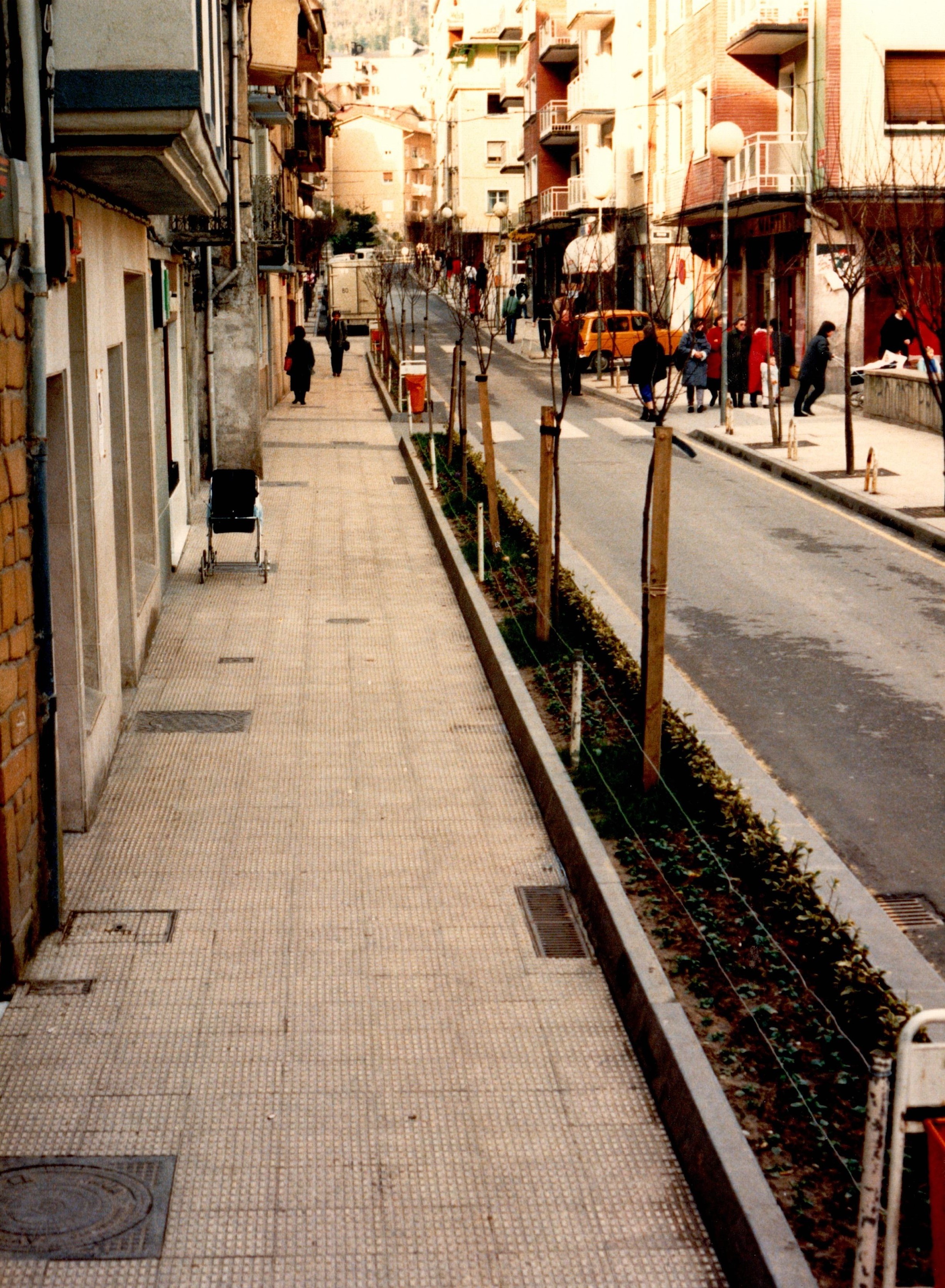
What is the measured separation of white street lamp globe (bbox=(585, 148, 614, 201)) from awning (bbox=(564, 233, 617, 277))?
186 cm

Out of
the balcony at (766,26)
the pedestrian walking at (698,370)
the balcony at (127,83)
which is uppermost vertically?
the balcony at (766,26)

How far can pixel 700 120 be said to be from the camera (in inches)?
1638

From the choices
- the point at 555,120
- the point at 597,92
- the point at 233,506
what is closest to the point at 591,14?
the point at 597,92

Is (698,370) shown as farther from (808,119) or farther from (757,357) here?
(808,119)

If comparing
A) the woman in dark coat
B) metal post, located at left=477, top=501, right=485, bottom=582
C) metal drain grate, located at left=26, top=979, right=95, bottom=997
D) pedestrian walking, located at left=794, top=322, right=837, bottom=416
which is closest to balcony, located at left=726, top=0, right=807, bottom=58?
pedestrian walking, located at left=794, top=322, right=837, bottom=416

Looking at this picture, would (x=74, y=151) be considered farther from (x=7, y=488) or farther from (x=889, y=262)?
(x=889, y=262)

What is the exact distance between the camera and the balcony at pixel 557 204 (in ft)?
195

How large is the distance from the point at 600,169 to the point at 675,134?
6.83 meters

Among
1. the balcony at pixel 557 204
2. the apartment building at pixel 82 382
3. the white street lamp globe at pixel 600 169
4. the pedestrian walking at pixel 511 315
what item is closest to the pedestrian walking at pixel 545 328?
the pedestrian walking at pixel 511 315

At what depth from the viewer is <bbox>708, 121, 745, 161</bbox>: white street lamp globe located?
90.9ft

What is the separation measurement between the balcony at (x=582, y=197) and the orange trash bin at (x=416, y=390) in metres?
21.1

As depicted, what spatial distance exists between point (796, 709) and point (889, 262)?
49.7 feet

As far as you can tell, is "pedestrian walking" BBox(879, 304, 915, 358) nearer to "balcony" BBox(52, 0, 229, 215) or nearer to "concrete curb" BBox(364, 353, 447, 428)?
"concrete curb" BBox(364, 353, 447, 428)

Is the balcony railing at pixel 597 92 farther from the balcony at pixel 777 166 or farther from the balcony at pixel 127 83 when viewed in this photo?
the balcony at pixel 127 83
